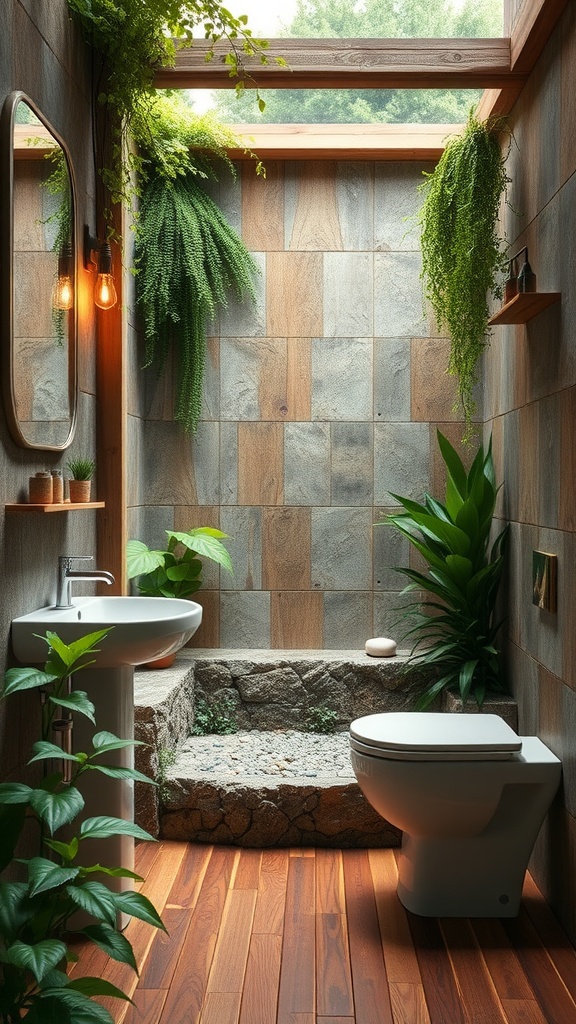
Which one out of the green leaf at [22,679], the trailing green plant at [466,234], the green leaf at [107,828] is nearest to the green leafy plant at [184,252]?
the trailing green plant at [466,234]

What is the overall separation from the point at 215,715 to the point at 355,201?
2.28 metres

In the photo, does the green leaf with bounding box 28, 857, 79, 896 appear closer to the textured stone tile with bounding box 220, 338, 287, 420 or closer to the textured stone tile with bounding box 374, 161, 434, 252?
the textured stone tile with bounding box 220, 338, 287, 420

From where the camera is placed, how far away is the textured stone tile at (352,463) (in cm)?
390

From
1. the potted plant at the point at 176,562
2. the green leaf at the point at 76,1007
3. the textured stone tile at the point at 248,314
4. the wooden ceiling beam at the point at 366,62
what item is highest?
the wooden ceiling beam at the point at 366,62

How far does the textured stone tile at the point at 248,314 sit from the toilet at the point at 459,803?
195 centimetres

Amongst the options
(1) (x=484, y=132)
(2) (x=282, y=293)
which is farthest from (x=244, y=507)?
(1) (x=484, y=132)

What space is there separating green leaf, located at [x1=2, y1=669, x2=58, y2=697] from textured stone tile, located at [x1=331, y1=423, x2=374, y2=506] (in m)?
2.14

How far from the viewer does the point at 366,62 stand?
291 cm

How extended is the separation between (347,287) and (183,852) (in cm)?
239

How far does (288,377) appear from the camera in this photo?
154 inches

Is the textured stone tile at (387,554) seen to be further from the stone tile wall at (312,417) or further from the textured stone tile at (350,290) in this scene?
the textured stone tile at (350,290)

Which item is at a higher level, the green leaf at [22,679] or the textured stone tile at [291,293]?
the textured stone tile at [291,293]

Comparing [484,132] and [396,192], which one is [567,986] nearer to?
[484,132]

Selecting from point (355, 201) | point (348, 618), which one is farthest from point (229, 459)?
point (355, 201)
